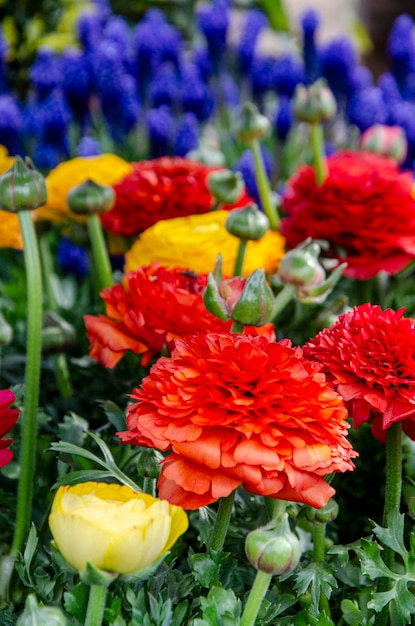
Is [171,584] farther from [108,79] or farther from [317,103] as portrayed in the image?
[108,79]

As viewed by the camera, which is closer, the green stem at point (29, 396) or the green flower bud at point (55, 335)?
the green stem at point (29, 396)

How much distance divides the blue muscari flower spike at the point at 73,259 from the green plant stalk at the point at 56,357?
0.39 feet

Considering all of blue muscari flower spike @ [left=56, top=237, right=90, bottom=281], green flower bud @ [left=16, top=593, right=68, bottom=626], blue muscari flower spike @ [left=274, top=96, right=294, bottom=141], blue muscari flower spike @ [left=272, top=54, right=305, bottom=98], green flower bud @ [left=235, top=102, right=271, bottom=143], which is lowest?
blue muscari flower spike @ [left=56, top=237, right=90, bottom=281]

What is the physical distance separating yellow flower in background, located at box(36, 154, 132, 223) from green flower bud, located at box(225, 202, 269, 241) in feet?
0.68

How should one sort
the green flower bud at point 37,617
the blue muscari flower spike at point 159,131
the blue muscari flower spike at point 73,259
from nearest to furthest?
the green flower bud at point 37,617
the blue muscari flower spike at point 73,259
the blue muscari flower spike at point 159,131

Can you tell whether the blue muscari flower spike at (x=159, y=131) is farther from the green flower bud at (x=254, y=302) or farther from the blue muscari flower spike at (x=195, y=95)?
the green flower bud at (x=254, y=302)

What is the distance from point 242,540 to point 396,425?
0.11m

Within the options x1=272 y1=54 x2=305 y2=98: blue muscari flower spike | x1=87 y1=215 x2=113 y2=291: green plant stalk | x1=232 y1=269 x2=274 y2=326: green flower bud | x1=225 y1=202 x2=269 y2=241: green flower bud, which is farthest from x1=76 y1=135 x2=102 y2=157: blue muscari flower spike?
x1=232 y1=269 x2=274 y2=326: green flower bud

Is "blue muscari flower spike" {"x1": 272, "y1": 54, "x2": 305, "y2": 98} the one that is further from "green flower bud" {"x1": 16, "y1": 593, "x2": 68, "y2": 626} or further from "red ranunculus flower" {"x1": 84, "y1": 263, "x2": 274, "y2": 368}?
"green flower bud" {"x1": 16, "y1": 593, "x2": 68, "y2": 626}

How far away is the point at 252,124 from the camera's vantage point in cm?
77

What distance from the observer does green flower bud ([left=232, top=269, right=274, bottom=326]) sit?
464mm

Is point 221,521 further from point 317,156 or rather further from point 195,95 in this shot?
point 195,95

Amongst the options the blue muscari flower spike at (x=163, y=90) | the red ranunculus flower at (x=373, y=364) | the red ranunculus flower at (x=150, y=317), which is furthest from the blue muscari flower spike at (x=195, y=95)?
the red ranunculus flower at (x=373, y=364)

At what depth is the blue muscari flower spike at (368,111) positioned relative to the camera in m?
1.10
